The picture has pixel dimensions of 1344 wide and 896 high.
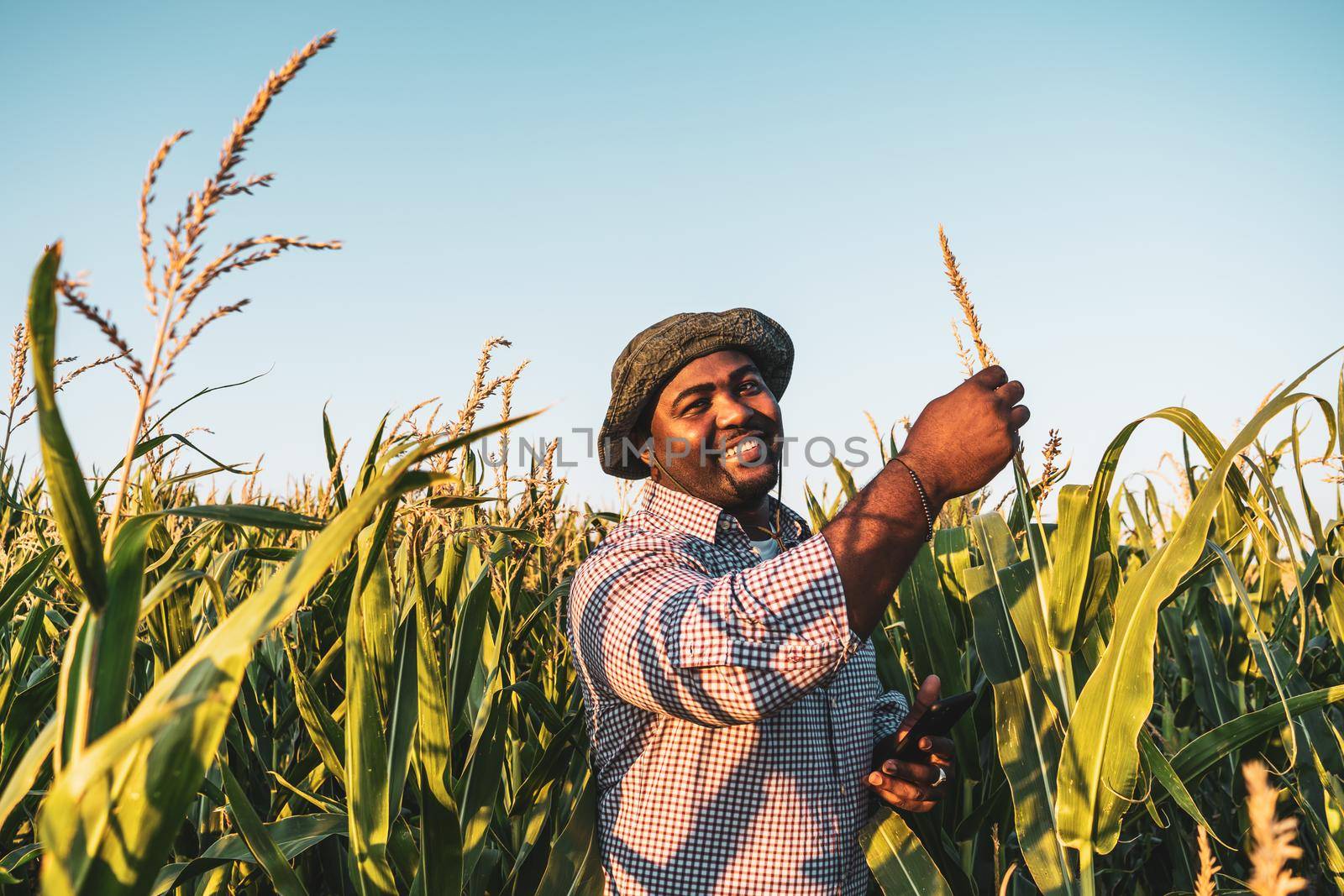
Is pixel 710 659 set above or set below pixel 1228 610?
below

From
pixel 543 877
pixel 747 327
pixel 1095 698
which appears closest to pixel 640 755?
pixel 543 877

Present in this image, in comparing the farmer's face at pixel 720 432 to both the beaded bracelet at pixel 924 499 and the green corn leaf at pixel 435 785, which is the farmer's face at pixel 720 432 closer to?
the beaded bracelet at pixel 924 499

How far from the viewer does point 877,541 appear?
1.31 meters

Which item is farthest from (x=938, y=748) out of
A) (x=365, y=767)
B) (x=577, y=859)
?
(x=365, y=767)

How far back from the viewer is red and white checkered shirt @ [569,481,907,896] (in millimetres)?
1285

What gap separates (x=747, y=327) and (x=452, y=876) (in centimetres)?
142

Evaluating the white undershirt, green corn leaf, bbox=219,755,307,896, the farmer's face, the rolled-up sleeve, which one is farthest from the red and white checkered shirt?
green corn leaf, bbox=219,755,307,896

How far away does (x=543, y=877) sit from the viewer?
5.06 feet

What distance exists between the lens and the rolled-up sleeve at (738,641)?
1.28m

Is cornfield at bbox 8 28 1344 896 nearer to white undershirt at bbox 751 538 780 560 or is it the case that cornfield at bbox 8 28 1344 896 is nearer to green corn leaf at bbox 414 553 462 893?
green corn leaf at bbox 414 553 462 893

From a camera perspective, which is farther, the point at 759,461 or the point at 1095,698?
the point at 759,461

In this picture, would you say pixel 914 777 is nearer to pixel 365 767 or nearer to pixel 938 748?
pixel 938 748

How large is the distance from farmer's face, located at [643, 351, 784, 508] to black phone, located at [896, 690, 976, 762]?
636 millimetres

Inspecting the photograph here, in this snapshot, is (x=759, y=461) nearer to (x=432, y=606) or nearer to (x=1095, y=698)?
(x=432, y=606)
